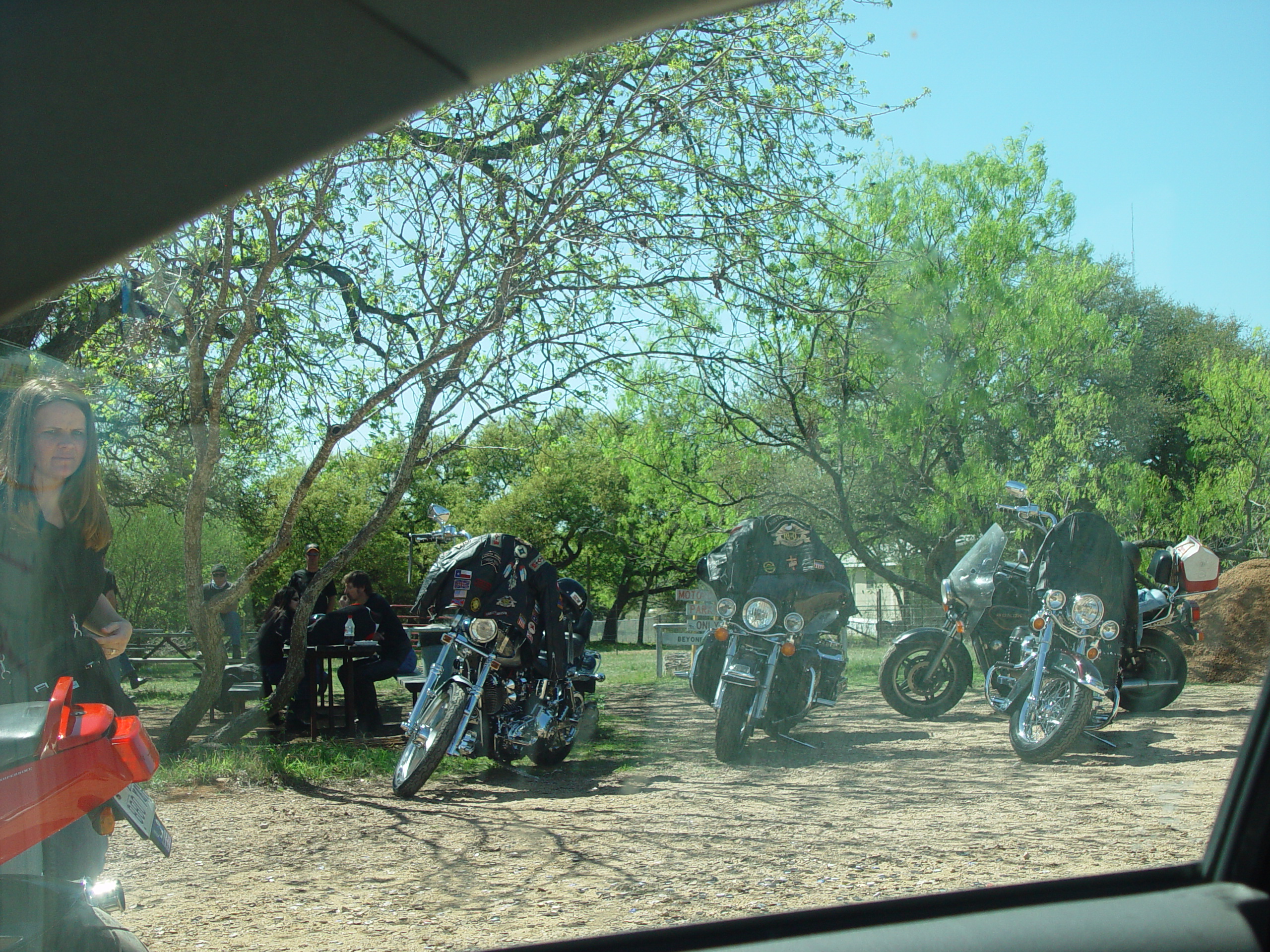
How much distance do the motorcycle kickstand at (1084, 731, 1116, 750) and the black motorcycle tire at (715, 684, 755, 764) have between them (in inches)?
81.3

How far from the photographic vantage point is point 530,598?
249 inches

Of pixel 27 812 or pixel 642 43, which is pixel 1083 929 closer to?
pixel 27 812

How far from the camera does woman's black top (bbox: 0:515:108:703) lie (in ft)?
7.11

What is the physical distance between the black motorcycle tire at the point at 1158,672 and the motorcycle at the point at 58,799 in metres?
6.54

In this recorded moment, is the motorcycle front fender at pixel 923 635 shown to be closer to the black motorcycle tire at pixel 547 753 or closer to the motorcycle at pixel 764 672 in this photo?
the motorcycle at pixel 764 672

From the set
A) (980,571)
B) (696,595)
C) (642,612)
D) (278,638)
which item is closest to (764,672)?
(696,595)

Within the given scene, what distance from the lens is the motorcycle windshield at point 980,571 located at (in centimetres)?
763

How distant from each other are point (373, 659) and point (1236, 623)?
6726 millimetres

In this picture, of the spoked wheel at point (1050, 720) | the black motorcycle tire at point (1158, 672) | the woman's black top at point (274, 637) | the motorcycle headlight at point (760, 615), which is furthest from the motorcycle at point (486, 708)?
the black motorcycle tire at point (1158, 672)

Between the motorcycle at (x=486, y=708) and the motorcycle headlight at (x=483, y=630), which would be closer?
the motorcycle at (x=486, y=708)

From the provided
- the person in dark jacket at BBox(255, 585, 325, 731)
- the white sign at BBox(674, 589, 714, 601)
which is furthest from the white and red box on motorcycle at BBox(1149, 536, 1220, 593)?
the person in dark jacket at BBox(255, 585, 325, 731)

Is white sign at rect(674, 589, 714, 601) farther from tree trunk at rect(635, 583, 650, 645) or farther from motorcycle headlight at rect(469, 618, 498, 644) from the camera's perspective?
tree trunk at rect(635, 583, 650, 645)

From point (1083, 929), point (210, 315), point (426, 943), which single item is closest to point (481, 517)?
point (210, 315)

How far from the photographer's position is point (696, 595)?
8305 millimetres
